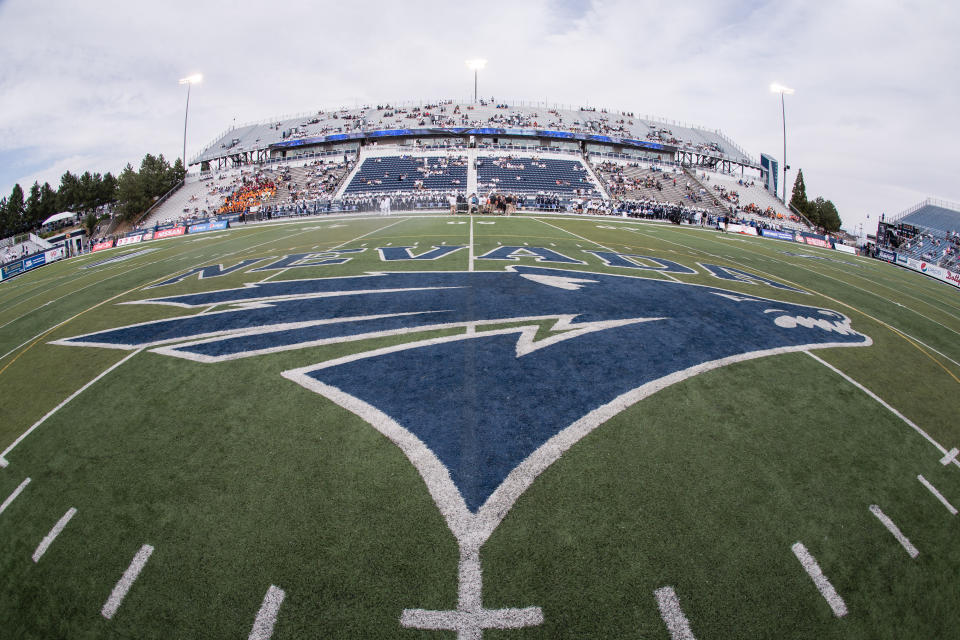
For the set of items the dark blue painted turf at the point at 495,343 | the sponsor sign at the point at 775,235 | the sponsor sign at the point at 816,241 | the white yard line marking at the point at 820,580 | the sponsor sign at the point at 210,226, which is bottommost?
the white yard line marking at the point at 820,580

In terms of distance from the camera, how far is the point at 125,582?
3998mm

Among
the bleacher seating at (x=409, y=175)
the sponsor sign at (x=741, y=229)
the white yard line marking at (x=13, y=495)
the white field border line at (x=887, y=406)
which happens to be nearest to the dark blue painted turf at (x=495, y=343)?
the white field border line at (x=887, y=406)

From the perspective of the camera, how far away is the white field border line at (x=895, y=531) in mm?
4477

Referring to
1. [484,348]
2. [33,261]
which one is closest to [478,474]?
[484,348]

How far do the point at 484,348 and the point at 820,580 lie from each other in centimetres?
568

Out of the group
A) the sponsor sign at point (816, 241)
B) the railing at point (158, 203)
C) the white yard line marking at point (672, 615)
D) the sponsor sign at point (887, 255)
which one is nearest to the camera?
the white yard line marking at point (672, 615)

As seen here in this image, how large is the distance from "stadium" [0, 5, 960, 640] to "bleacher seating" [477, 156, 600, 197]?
4252cm

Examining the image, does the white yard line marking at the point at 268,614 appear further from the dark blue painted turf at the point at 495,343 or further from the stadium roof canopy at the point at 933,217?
the stadium roof canopy at the point at 933,217

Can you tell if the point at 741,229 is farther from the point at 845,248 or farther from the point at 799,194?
the point at 799,194

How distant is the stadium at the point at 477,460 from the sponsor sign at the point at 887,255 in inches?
1020

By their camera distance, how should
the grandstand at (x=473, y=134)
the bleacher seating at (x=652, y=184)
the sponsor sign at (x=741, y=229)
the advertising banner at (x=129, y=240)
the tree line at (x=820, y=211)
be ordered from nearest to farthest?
the advertising banner at (x=129, y=240) < the sponsor sign at (x=741, y=229) < the bleacher seating at (x=652, y=184) < the grandstand at (x=473, y=134) < the tree line at (x=820, y=211)

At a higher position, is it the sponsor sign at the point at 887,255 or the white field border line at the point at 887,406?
the sponsor sign at the point at 887,255

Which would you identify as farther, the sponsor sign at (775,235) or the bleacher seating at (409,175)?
the bleacher seating at (409,175)

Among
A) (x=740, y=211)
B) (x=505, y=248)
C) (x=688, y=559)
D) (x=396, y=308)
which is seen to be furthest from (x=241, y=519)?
(x=740, y=211)
